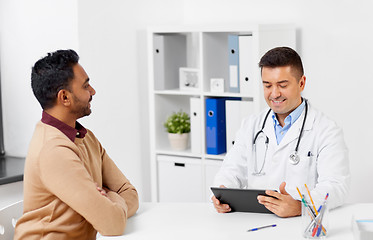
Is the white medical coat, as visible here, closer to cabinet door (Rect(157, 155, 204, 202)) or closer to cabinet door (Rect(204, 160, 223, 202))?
cabinet door (Rect(204, 160, 223, 202))

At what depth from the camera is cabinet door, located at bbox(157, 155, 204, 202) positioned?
390cm

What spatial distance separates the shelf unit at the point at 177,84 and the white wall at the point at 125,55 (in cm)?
16

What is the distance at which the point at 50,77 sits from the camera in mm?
2211

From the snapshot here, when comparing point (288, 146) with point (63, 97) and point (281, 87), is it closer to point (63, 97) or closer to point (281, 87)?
point (281, 87)

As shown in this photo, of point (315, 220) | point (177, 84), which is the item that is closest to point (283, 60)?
point (315, 220)

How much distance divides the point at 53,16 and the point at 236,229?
194 cm

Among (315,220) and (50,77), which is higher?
(50,77)

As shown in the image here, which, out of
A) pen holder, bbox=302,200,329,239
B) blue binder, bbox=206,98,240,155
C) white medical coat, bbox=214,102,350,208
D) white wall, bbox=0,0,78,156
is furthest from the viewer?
blue binder, bbox=206,98,240,155

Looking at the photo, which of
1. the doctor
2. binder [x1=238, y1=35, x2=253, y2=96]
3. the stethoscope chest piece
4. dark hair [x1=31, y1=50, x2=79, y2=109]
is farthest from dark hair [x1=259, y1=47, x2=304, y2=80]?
binder [x1=238, y1=35, x2=253, y2=96]

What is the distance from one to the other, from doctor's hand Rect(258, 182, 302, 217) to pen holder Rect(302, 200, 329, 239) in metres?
0.18

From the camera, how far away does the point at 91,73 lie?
3598mm

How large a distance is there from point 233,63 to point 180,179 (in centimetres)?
87

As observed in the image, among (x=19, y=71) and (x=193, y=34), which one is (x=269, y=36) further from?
(x=19, y=71)

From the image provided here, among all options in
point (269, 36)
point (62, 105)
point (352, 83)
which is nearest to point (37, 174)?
point (62, 105)
